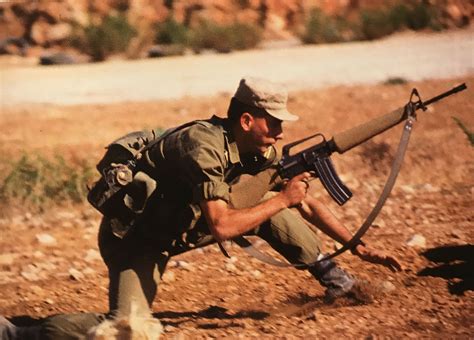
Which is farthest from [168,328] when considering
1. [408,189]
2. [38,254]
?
[408,189]

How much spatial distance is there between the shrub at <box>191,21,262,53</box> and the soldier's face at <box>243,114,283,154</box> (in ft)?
49.3

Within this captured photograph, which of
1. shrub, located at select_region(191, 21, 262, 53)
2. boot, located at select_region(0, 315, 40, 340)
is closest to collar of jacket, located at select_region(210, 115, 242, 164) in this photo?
boot, located at select_region(0, 315, 40, 340)

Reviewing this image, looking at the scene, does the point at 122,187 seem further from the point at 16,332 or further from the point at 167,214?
the point at 16,332

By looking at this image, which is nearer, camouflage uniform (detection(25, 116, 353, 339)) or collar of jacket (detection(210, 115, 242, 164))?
camouflage uniform (detection(25, 116, 353, 339))

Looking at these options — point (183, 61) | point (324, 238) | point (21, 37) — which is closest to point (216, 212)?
point (324, 238)

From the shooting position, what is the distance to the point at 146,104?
11750mm

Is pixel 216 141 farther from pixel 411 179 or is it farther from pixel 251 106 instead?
pixel 411 179

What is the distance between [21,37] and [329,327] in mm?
20586

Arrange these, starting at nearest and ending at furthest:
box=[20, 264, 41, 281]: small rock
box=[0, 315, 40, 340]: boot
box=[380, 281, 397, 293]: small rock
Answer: box=[0, 315, 40, 340]: boot < box=[380, 281, 397, 293]: small rock < box=[20, 264, 41, 281]: small rock

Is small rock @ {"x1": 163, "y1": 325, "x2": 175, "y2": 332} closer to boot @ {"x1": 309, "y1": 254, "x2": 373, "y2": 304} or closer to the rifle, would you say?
boot @ {"x1": 309, "y1": 254, "x2": 373, "y2": 304}

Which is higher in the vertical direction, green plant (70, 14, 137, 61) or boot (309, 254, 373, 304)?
green plant (70, 14, 137, 61)

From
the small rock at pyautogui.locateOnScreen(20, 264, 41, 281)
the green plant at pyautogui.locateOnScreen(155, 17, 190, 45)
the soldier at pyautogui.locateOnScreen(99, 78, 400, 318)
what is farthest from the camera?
the green plant at pyautogui.locateOnScreen(155, 17, 190, 45)

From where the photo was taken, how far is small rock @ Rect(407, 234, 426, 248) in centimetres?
537

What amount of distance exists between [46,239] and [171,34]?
14525 millimetres
